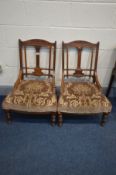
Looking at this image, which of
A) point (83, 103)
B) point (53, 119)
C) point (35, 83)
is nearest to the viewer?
point (83, 103)

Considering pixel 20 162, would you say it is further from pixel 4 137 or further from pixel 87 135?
pixel 87 135

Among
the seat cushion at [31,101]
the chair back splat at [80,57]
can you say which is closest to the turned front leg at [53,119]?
the seat cushion at [31,101]

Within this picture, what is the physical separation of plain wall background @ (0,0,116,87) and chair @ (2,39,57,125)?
0.11 m

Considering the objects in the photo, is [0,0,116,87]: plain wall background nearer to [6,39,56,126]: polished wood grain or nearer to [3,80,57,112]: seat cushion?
[6,39,56,126]: polished wood grain

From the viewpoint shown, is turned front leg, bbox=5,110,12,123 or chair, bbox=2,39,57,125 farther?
turned front leg, bbox=5,110,12,123

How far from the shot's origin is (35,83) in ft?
7.15

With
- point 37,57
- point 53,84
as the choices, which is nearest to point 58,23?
point 37,57

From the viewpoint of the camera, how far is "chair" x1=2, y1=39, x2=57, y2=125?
6.26 ft

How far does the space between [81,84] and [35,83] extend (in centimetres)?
55

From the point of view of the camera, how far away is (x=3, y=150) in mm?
1827

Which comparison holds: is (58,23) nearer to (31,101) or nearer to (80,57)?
(80,57)

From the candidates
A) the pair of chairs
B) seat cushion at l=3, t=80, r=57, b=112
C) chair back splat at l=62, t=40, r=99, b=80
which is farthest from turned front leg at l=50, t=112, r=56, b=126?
chair back splat at l=62, t=40, r=99, b=80

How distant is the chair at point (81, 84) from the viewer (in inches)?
75.1

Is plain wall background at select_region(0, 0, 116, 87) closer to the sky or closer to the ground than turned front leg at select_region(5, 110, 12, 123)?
closer to the sky
